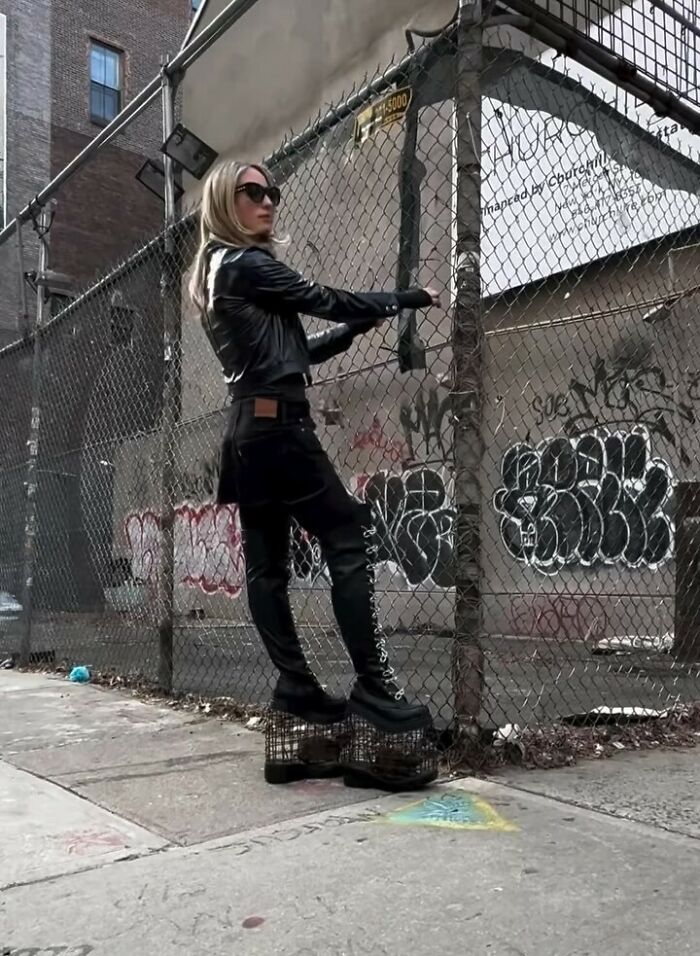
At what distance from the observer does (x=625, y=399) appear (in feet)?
28.0

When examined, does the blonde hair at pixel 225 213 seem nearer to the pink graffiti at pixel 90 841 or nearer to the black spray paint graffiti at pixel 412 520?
the pink graffiti at pixel 90 841

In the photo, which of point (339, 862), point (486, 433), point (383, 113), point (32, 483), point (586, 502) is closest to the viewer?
point (339, 862)

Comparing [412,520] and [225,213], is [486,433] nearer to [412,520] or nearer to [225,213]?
[412,520]

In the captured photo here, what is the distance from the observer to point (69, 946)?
2.10 meters

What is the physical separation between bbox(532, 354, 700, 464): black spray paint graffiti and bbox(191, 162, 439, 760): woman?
16.7 feet

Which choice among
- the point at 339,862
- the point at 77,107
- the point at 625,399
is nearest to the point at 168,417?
the point at 339,862

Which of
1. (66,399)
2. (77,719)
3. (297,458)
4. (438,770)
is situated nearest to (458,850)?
(438,770)

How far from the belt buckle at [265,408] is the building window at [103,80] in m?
24.6

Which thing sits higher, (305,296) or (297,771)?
(305,296)

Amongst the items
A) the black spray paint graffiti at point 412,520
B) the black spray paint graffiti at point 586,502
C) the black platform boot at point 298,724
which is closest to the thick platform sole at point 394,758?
the black platform boot at point 298,724

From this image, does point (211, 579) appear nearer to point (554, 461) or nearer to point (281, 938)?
point (554, 461)

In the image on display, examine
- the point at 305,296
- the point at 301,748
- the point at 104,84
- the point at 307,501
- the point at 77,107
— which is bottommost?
the point at 301,748

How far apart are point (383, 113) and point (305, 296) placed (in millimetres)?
1364

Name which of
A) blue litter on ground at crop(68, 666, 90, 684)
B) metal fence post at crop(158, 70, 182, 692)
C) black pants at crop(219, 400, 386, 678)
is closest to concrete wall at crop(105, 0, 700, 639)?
metal fence post at crop(158, 70, 182, 692)
